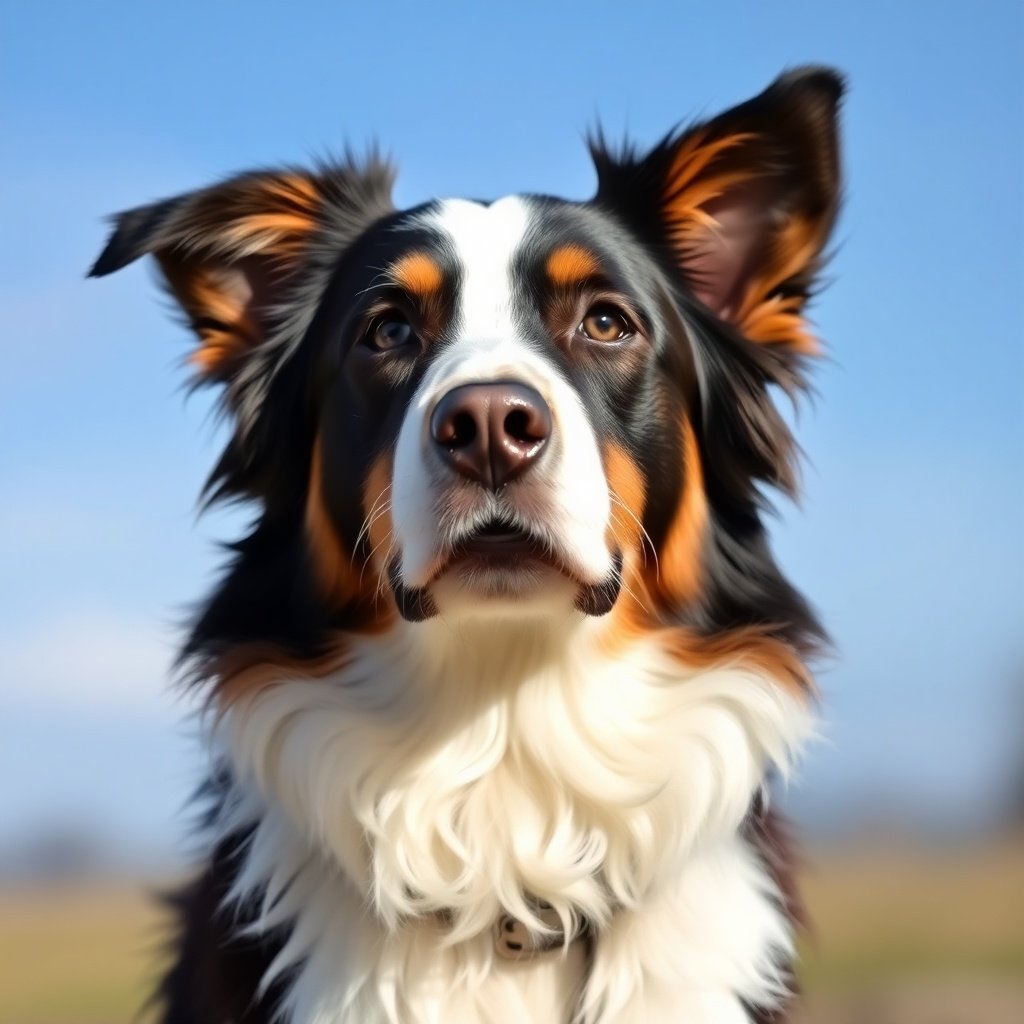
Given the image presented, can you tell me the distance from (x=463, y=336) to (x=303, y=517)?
2.82 ft

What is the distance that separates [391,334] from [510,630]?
94cm

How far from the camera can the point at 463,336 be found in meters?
3.71

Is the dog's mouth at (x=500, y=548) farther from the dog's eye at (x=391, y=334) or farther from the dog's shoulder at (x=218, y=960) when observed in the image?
the dog's shoulder at (x=218, y=960)

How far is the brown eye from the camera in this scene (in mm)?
3865

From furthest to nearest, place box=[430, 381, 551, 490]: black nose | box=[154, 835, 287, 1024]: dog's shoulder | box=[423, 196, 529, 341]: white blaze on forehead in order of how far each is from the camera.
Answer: box=[423, 196, 529, 341]: white blaze on forehead < box=[154, 835, 287, 1024]: dog's shoulder < box=[430, 381, 551, 490]: black nose

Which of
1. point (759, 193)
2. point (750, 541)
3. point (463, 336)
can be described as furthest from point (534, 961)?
point (759, 193)

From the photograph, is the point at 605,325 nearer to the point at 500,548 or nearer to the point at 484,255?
the point at 484,255

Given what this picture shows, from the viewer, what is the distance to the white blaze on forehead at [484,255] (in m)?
3.77

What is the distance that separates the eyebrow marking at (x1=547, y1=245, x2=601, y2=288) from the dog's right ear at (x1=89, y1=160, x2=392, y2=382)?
96 cm

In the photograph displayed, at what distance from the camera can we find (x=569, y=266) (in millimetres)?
3855

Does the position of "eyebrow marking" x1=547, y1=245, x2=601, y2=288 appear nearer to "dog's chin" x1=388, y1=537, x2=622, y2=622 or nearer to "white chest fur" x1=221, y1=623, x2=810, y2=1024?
"dog's chin" x1=388, y1=537, x2=622, y2=622

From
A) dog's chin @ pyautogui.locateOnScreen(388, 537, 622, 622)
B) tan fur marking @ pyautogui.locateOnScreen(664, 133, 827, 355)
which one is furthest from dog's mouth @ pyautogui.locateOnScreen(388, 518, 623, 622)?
tan fur marking @ pyautogui.locateOnScreen(664, 133, 827, 355)

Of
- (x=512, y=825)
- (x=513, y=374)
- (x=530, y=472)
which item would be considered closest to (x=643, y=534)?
(x=530, y=472)

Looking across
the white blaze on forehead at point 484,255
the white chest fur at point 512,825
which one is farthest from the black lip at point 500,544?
the white blaze on forehead at point 484,255
